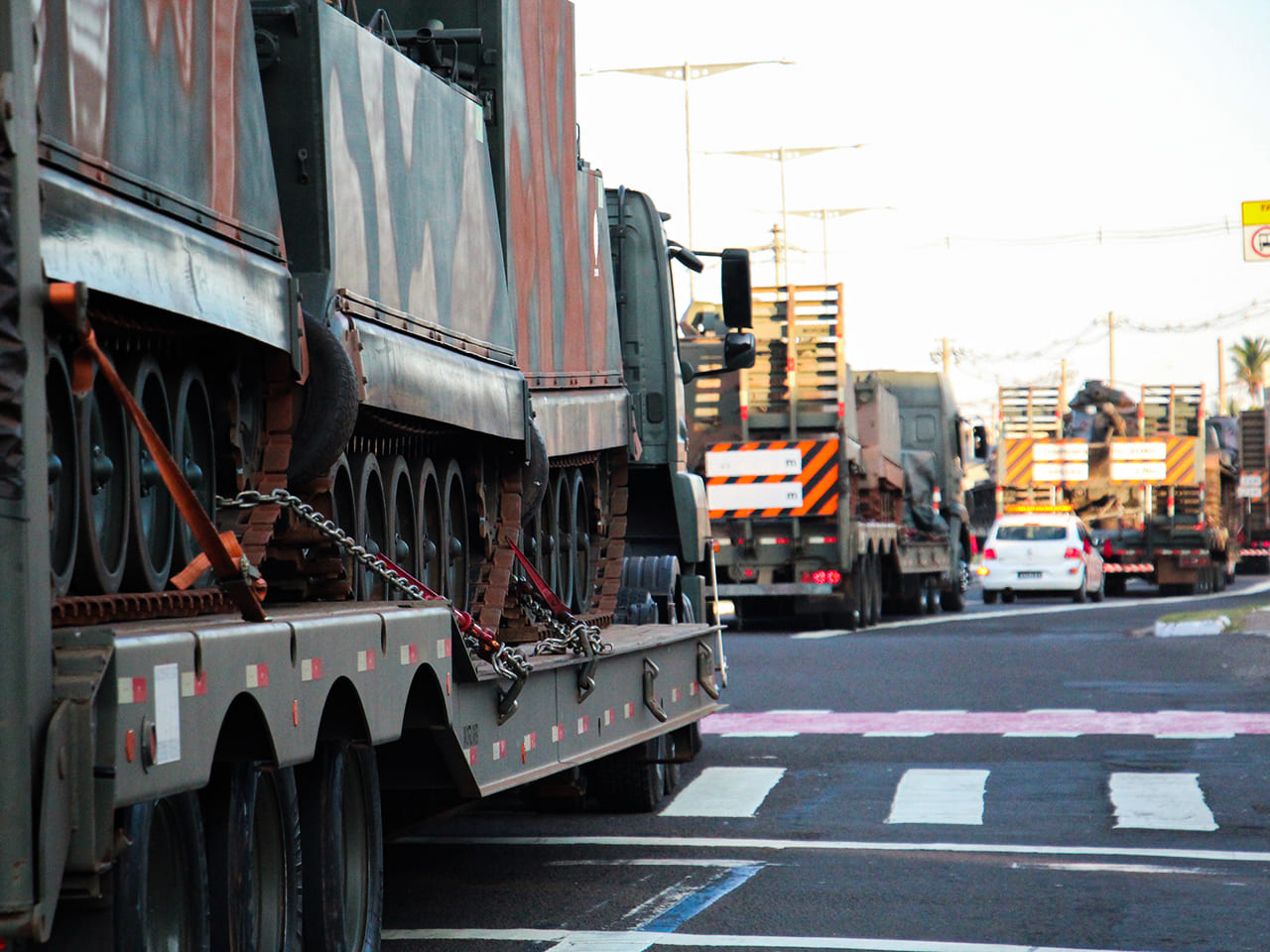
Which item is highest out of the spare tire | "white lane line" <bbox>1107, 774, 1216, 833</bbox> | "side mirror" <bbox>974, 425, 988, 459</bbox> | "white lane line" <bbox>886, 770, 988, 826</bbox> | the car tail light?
"side mirror" <bbox>974, 425, 988, 459</bbox>

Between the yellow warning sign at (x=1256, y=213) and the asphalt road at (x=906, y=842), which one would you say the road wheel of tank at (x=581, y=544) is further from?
the yellow warning sign at (x=1256, y=213)

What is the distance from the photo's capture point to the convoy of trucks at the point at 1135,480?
4253cm

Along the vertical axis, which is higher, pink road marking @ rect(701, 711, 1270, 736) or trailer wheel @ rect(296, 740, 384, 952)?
trailer wheel @ rect(296, 740, 384, 952)

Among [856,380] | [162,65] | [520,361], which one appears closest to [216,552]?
[162,65]

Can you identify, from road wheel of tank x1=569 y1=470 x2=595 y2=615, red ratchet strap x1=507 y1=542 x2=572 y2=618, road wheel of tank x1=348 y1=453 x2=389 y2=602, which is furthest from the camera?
road wheel of tank x1=569 y1=470 x2=595 y2=615

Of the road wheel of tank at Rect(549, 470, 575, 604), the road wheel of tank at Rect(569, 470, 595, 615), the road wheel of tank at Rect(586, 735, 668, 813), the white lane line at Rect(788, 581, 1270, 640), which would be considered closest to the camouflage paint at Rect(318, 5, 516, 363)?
the road wheel of tank at Rect(549, 470, 575, 604)

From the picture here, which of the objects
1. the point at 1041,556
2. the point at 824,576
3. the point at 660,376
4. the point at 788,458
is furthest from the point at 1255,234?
the point at 1041,556

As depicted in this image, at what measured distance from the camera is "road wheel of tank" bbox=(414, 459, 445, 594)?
8.98 m

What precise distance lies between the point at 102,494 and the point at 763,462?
73.0 ft

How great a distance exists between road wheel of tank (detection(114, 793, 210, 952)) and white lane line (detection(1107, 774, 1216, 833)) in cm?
639

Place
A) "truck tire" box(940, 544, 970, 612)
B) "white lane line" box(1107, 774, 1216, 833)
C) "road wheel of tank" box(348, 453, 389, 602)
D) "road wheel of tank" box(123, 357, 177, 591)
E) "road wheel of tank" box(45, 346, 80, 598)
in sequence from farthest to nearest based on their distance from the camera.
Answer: "truck tire" box(940, 544, 970, 612)
"white lane line" box(1107, 774, 1216, 833)
"road wheel of tank" box(348, 453, 389, 602)
"road wheel of tank" box(123, 357, 177, 591)
"road wheel of tank" box(45, 346, 80, 598)

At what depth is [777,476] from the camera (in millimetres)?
27797

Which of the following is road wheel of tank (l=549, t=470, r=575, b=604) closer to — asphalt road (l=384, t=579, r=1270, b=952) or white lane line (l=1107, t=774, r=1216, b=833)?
asphalt road (l=384, t=579, r=1270, b=952)

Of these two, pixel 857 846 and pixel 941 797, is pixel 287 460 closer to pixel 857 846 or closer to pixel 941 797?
pixel 857 846
